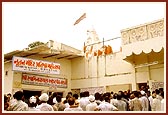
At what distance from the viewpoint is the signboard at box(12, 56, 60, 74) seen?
12048 mm

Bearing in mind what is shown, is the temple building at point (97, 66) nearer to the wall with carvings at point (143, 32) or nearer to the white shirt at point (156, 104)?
the wall with carvings at point (143, 32)

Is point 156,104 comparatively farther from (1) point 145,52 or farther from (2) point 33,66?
(2) point 33,66

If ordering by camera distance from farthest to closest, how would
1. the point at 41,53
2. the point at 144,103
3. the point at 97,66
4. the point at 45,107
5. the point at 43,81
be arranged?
the point at 97,66, the point at 41,53, the point at 43,81, the point at 144,103, the point at 45,107

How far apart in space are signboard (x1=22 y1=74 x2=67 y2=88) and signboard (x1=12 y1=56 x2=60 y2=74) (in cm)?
86

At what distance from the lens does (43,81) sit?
45.4 ft

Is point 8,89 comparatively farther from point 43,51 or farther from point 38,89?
point 43,51

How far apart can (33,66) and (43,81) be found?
151 cm

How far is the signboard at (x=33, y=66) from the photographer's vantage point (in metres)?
12.0

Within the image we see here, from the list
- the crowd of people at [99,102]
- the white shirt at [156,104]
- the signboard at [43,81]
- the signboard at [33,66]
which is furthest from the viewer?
the signboard at [43,81]

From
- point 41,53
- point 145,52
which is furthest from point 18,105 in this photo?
point 41,53

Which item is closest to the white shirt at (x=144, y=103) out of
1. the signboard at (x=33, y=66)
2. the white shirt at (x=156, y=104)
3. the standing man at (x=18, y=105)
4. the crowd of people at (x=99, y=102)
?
the crowd of people at (x=99, y=102)

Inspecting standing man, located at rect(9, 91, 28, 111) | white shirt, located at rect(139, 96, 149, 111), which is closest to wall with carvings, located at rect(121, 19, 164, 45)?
white shirt, located at rect(139, 96, 149, 111)

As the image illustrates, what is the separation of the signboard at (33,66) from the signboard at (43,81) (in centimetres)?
86

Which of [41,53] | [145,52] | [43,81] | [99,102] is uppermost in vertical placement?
[41,53]
